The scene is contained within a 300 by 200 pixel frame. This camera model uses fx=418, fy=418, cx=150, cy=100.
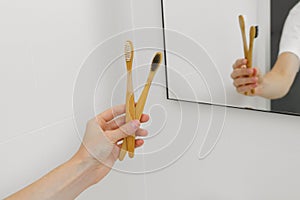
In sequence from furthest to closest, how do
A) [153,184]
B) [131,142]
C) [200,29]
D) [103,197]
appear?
[153,184] < [103,197] < [200,29] < [131,142]

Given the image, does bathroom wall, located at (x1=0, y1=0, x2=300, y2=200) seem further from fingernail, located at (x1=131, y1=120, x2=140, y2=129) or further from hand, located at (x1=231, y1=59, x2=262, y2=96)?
fingernail, located at (x1=131, y1=120, x2=140, y2=129)

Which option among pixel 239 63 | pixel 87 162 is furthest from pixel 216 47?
pixel 87 162

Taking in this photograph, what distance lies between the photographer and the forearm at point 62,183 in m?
0.78

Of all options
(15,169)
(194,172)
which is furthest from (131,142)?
(194,172)

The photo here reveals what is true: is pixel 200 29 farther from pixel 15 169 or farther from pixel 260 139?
pixel 15 169

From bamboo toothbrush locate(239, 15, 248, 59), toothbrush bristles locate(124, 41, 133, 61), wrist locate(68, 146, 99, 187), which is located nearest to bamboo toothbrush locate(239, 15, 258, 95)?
bamboo toothbrush locate(239, 15, 248, 59)

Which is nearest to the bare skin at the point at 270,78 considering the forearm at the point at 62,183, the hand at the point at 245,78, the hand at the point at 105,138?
the hand at the point at 245,78

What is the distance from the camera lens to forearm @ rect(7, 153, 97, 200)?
30.7 inches

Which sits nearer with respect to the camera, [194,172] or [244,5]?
[244,5]

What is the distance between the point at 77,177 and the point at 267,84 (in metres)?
0.45

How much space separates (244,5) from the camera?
2.98 feet

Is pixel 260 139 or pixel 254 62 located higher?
pixel 254 62

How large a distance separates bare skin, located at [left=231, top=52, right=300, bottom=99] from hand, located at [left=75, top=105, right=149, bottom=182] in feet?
0.90

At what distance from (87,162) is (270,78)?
0.43 meters
